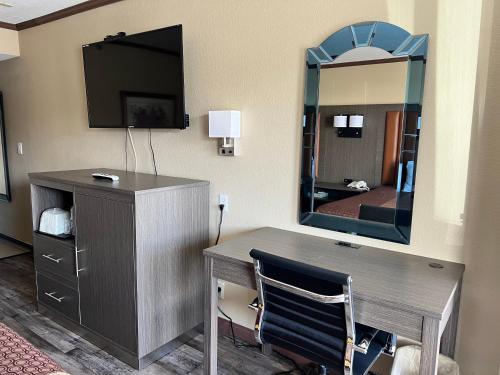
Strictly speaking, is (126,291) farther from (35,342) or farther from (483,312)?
(483,312)

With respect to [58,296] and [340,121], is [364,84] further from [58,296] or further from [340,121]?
[58,296]

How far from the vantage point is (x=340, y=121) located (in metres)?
1.93

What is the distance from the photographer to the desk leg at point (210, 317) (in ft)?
5.93

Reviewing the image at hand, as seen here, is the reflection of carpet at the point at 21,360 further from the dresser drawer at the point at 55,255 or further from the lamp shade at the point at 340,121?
the lamp shade at the point at 340,121

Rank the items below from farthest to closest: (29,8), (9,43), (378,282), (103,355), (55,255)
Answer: (9,43), (29,8), (55,255), (103,355), (378,282)

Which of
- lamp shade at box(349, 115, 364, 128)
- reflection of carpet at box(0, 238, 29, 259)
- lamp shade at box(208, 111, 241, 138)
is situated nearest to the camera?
lamp shade at box(349, 115, 364, 128)

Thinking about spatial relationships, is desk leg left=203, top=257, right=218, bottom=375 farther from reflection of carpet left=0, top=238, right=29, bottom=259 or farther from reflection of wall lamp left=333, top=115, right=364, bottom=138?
reflection of carpet left=0, top=238, right=29, bottom=259

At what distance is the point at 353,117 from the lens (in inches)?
74.3

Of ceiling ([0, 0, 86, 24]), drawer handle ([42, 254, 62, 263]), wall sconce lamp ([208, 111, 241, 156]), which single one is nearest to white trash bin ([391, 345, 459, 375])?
wall sconce lamp ([208, 111, 241, 156])

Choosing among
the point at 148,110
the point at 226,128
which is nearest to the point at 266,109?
the point at 226,128

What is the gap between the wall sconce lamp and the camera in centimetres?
222

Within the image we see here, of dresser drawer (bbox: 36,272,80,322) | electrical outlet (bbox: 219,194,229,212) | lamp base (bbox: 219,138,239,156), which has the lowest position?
dresser drawer (bbox: 36,272,80,322)

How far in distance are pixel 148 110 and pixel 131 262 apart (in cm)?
108

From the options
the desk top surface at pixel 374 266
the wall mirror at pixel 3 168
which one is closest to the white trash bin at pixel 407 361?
the desk top surface at pixel 374 266
